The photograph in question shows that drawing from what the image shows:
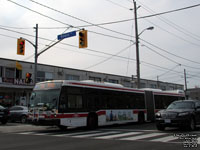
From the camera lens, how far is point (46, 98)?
14.4 m

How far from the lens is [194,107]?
13.7m

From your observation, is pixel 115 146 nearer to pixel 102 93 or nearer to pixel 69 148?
pixel 69 148

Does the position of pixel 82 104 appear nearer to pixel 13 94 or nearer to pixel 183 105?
pixel 183 105

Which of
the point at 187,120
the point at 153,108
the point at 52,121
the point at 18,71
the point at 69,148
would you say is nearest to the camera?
the point at 69,148

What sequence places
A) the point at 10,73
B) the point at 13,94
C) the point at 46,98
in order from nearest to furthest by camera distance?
1. the point at 46,98
2. the point at 13,94
3. the point at 10,73

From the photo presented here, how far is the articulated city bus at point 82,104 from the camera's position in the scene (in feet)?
45.7

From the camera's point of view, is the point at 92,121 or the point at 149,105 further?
the point at 149,105

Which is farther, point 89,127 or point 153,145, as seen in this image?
point 89,127

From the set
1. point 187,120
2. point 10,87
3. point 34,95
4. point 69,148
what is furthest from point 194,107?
point 10,87

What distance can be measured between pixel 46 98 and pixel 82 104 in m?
2.24

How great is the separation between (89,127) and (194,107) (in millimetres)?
6208

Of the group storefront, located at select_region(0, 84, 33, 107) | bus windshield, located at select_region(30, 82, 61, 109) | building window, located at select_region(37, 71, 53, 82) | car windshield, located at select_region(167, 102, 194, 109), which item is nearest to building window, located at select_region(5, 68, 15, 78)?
storefront, located at select_region(0, 84, 33, 107)

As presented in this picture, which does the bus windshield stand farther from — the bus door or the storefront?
the storefront

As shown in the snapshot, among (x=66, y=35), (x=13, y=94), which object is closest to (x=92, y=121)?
(x=66, y=35)
